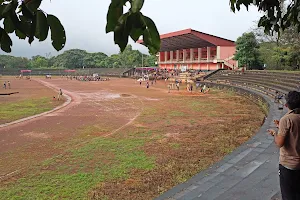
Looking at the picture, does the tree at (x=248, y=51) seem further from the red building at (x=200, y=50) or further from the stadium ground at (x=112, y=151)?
the stadium ground at (x=112, y=151)

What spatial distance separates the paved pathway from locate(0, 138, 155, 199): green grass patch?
6.57 ft

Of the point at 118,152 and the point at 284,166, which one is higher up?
the point at 284,166

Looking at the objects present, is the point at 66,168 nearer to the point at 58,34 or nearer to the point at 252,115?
the point at 58,34

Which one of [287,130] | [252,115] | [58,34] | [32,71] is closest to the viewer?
[58,34]

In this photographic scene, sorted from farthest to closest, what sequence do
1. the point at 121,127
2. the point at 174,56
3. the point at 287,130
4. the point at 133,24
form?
the point at 174,56
the point at 121,127
the point at 287,130
the point at 133,24

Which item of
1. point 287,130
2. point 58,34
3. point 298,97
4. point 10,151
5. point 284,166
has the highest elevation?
point 58,34

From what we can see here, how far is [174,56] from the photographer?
62.6 m

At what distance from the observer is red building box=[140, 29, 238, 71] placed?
148ft

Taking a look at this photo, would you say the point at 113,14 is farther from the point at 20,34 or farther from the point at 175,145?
the point at 175,145

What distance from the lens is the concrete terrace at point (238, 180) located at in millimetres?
3871

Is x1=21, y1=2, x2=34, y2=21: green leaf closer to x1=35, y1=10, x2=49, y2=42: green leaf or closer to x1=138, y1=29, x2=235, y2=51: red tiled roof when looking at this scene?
x1=35, y1=10, x2=49, y2=42: green leaf

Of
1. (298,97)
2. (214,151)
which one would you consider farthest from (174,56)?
(298,97)

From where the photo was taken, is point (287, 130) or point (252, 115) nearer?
point (287, 130)

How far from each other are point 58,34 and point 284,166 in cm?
255
